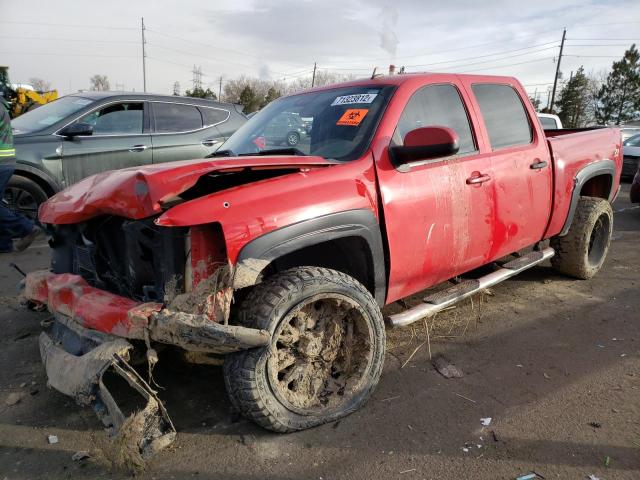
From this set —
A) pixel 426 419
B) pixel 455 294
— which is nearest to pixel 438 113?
pixel 455 294

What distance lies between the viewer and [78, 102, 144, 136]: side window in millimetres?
6270

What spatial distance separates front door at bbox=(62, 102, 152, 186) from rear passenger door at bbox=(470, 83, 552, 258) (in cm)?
457

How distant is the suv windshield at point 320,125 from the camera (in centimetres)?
297

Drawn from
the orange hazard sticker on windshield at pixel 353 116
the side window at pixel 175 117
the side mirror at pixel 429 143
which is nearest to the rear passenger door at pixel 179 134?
the side window at pixel 175 117

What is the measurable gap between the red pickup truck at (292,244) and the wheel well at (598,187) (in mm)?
1770

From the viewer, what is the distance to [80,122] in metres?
6.06

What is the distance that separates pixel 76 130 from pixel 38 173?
2.26ft

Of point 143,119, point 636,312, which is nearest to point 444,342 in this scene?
point 636,312

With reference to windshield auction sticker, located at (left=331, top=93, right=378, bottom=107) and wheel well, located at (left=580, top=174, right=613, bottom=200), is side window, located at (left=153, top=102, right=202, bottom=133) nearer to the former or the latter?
windshield auction sticker, located at (left=331, top=93, right=378, bottom=107)

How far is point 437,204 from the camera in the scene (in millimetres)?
3033


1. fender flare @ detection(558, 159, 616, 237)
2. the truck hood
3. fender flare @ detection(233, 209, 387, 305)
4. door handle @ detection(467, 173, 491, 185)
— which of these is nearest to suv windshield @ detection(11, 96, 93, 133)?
the truck hood

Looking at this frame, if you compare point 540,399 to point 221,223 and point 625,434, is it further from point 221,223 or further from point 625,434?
point 221,223

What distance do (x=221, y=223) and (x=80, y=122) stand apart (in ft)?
16.0

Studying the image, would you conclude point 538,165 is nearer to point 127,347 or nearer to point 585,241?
point 585,241
